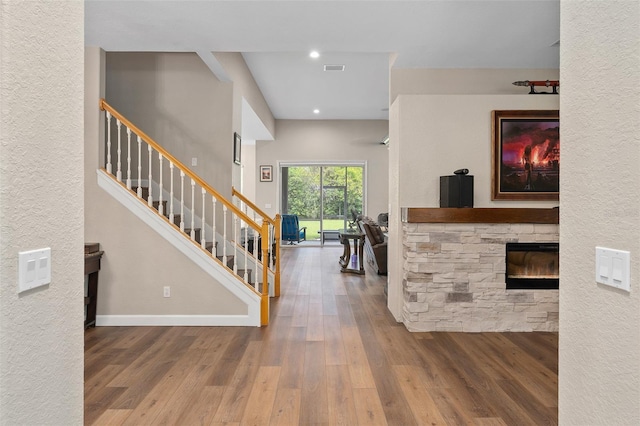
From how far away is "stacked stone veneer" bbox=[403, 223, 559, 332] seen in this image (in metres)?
3.96

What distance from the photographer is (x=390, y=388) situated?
272 cm

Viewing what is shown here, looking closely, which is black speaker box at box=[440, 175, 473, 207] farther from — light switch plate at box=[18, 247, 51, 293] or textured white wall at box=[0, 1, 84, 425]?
light switch plate at box=[18, 247, 51, 293]

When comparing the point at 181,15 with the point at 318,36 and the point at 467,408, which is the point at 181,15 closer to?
the point at 318,36

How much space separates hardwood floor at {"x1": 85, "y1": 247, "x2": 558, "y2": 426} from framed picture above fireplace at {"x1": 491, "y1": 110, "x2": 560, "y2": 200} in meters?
1.42

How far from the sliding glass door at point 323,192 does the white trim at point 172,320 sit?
6612 mm

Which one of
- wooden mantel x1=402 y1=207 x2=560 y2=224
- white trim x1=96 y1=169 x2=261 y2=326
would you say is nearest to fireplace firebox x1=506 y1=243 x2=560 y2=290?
wooden mantel x1=402 y1=207 x2=560 y2=224

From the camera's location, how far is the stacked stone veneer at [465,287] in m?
3.96

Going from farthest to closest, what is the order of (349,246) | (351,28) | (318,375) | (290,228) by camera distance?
(290,228), (349,246), (351,28), (318,375)

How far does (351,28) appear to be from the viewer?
3592 mm

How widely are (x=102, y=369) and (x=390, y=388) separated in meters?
2.06

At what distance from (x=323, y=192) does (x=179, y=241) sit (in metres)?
6.84
